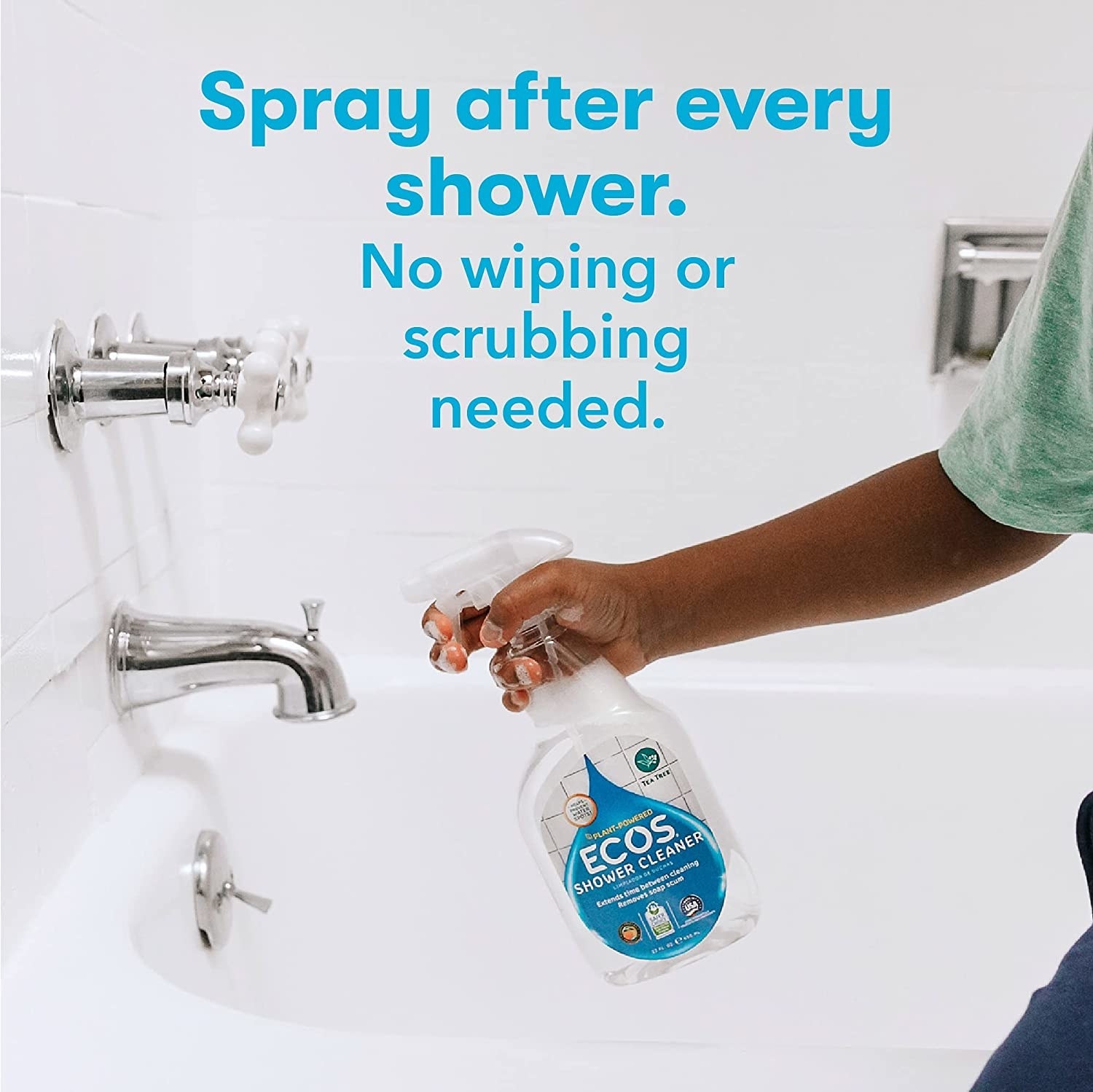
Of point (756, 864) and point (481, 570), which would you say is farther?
point (756, 864)

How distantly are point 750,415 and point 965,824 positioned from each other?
425 mm

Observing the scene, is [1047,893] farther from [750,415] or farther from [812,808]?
[750,415]

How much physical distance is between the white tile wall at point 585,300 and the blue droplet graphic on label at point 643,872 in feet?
1.65

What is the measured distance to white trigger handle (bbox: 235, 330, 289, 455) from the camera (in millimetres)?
808

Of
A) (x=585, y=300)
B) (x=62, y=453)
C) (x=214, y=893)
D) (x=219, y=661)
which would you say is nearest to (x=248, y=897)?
(x=214, y=893)

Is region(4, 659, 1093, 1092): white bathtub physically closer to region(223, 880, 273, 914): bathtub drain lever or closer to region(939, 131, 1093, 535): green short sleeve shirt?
region(223, 880, 273, 914): bathtub drain lever

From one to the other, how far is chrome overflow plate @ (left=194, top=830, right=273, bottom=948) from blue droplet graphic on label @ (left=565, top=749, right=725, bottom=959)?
1.26 ft

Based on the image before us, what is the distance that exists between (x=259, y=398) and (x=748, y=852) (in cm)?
65

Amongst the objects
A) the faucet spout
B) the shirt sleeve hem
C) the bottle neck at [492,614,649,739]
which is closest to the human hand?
the bottle neck at [492,614,649,739]

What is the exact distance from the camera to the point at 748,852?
1.22 m

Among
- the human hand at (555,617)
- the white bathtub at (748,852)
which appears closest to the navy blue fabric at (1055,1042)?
the human hand at (555,617)

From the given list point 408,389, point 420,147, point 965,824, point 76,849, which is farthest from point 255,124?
point 965,824

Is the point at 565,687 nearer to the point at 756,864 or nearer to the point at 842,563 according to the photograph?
the point at 842,563

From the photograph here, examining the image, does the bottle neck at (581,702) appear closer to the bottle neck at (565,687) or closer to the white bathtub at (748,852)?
the bottle neck at (565,687)
